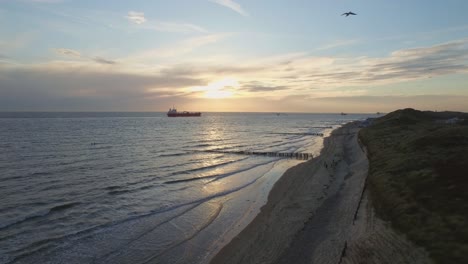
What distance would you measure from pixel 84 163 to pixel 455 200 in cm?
3684

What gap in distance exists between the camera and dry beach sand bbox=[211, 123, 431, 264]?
1323 cm

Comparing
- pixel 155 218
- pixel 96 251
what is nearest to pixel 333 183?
pixel 155 218

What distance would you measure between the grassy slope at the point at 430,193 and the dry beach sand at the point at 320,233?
2.24 feet

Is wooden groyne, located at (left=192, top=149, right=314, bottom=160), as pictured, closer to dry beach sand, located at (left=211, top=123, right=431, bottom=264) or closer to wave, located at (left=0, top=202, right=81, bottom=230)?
dry beach sand, located at (left=211, top=123, right=431, bottom=264)

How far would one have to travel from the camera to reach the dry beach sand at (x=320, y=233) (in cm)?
1323

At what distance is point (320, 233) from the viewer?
16500 mm

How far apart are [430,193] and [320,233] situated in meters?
6.01

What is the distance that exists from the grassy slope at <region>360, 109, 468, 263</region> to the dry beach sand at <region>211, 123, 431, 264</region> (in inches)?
26.8

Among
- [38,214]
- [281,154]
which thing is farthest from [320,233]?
[281,154]

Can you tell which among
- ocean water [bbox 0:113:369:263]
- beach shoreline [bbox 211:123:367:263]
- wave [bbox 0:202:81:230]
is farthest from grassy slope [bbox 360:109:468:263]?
wave [bbox 0:202:81:230]

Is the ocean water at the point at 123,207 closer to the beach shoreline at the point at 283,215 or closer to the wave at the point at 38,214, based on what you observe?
the wave at the point at 38,214

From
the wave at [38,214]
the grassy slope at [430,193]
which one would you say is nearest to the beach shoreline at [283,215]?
the grassy slope at [430,193]

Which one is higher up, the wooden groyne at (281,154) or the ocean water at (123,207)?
the wooden groyne at (281,154)

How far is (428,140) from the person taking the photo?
29.8 metres
